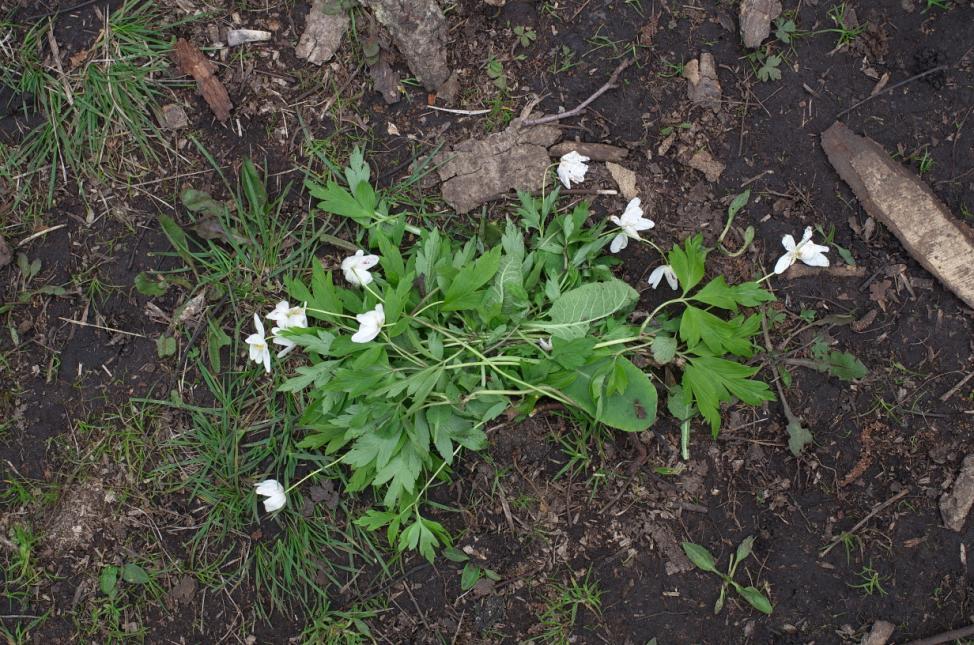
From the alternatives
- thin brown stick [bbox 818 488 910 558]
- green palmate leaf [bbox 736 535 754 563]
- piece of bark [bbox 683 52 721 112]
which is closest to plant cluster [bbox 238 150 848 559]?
green palmate leaf [bbox 736 535 754 563]

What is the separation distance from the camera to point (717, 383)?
2.76 meters

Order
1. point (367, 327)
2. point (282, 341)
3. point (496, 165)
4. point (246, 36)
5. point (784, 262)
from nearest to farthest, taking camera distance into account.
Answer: point (367, 327) < point (282, 341) < point (784, 262) < point (496, 165) < point (246, 36)

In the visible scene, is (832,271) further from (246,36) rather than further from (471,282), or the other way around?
(246,36)

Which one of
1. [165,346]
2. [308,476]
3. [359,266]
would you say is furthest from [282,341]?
[165,346]

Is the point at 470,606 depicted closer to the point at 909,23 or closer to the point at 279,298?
the point at 279,298

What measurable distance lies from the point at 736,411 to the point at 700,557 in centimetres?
64

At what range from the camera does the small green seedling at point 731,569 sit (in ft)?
9.70

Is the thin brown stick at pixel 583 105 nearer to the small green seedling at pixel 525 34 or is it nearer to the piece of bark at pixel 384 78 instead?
the small green seedling at pixel 525 34

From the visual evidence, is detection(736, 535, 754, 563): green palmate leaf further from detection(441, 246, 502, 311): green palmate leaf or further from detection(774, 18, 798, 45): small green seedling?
detection(774, 18, 798, 45): small green seedling

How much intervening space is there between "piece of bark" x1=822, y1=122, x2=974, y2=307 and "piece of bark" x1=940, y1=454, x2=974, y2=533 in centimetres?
71

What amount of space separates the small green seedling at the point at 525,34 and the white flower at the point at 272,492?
7.22ft

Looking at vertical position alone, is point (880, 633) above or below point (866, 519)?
below

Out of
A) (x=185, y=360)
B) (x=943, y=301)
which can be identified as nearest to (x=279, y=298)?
(x=185, y=360)

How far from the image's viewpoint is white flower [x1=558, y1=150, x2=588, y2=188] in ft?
9.39
